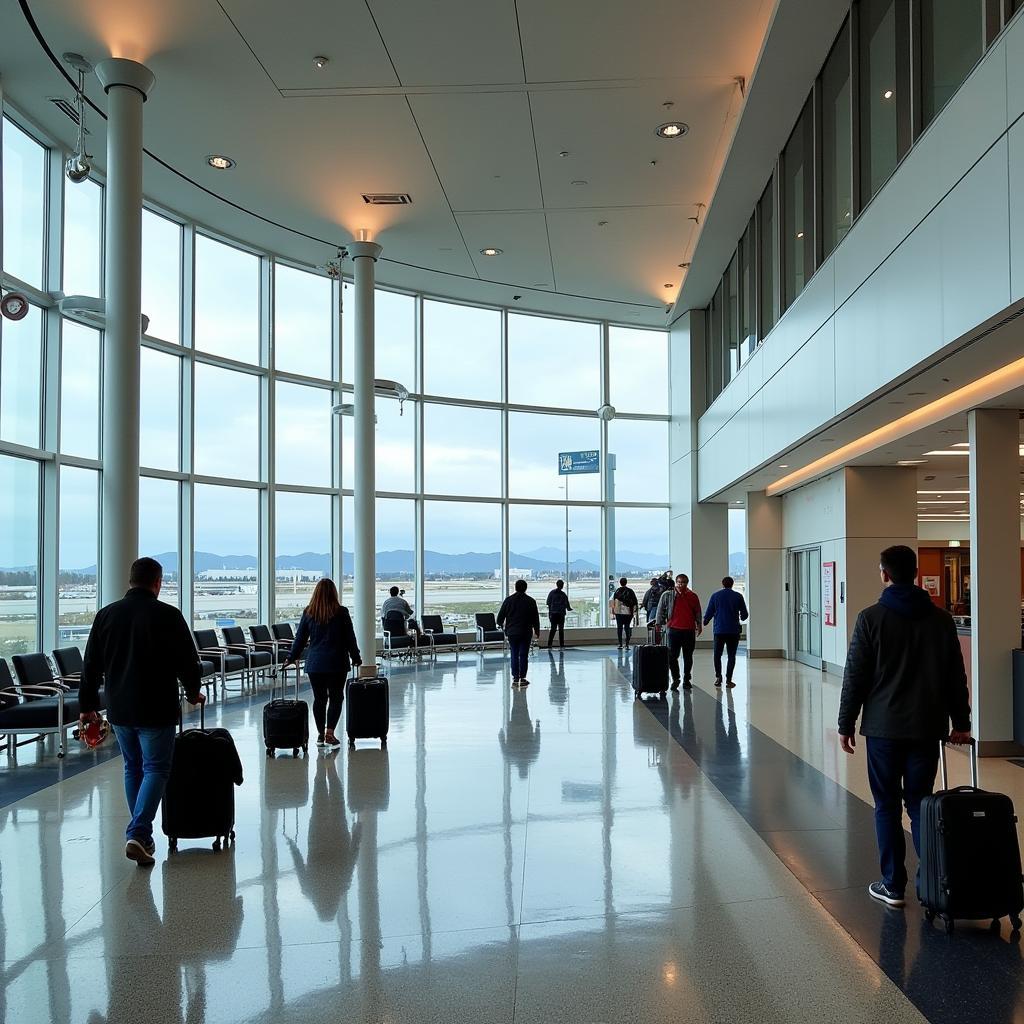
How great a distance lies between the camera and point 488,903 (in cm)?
470

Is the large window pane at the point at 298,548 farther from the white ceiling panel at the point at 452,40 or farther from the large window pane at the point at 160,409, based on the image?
the white ceiling panel at the point at 452,40

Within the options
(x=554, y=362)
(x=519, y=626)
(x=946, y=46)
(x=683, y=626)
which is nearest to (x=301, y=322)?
(x=554, y=362)

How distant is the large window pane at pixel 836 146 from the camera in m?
9.22

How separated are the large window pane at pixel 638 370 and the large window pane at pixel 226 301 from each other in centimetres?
890

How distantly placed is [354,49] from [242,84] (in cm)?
155

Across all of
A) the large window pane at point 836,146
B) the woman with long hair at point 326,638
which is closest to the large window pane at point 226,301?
the woman with long hair at point 326,638

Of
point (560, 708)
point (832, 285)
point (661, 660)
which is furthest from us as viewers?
point (661, 660)

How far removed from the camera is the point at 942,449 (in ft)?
39.0

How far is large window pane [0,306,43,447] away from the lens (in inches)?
428

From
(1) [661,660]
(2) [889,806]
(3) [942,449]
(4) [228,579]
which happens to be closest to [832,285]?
(3) [942,449]

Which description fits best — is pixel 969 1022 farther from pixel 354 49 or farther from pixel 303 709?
pixel 354 49

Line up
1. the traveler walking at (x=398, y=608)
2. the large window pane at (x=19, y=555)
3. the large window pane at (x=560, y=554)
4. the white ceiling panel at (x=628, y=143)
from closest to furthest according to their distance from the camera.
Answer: the large window pane at (x=19, y=555) → the white ceiling panel at (x=628, y=143) → the traveler walking at (x=398, y=608) → the large window pane at (x=560, y=554)

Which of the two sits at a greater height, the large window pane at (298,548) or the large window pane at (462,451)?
the large window pane at (462,451)

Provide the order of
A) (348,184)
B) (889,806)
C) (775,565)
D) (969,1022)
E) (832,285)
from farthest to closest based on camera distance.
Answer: (775,565), (348,184), (832,285), (889,806), (969,1022)
